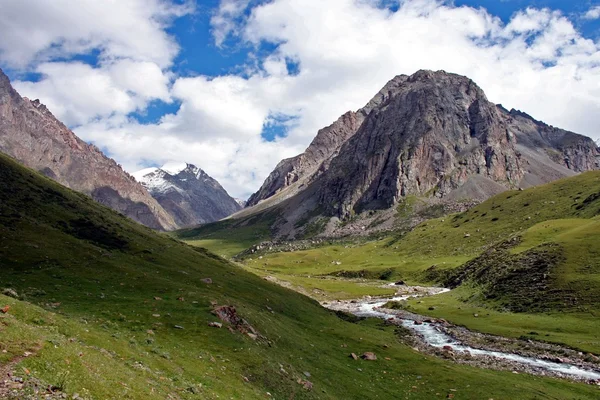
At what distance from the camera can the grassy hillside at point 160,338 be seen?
928 inches

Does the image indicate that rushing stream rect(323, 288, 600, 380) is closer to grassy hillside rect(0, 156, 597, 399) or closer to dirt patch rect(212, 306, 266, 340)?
grassy hillside rect(0, 156, 597, 399)

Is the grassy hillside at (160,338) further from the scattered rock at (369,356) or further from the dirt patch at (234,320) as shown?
the scattered rock at (369,356)

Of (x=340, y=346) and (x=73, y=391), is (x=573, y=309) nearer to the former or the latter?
(x=340, y=346)

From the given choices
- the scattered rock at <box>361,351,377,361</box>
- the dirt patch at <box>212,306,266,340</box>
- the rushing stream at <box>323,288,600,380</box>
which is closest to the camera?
the dirt patch at <box>212,306,266,340</box>

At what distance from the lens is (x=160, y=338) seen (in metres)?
38.8

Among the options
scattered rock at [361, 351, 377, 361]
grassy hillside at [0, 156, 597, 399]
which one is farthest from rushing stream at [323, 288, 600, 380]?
scattered rock at [361, 351, 377, 361]

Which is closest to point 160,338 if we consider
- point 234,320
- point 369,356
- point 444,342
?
point 234,320

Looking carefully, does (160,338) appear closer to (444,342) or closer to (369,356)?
(369,356)

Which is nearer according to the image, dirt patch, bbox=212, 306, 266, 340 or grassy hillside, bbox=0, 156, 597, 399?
grassy hillside, bbox=0, 156, 597, 399

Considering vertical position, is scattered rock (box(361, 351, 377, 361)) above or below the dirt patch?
below

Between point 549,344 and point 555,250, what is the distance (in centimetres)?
4633

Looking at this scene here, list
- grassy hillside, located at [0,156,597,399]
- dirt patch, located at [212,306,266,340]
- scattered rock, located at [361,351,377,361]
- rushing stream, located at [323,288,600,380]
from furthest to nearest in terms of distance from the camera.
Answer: rushing stream, located at [323,288,600,380]
scattered rock, located at [361,351,377,361]
dirt patch, located at [212,306,266,340]
grassy hillside, located at [0,156,597,399]

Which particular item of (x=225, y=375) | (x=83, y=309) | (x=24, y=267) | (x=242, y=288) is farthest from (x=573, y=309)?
(x=24, y=267)

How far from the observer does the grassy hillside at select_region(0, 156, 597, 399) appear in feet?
77.4
